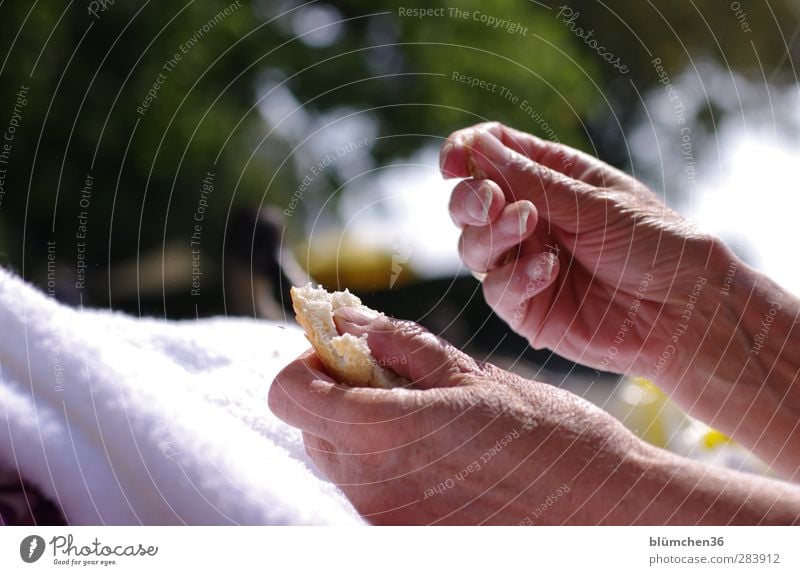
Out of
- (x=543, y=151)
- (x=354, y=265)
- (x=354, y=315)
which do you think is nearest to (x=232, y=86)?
(x=354, y=265)

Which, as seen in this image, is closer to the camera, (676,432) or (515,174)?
(515,174)

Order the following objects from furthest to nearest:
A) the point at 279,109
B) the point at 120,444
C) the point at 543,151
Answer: the point at 279,109 < the point at 543,151 < the point at 120,444

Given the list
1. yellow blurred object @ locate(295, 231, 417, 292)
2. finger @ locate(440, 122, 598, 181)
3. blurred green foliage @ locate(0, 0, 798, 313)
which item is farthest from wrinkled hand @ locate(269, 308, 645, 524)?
blurred green foliage @ locate(0, 0, 798, 313)

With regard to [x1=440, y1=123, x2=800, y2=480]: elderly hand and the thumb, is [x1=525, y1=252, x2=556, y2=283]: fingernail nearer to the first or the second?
[x1=440, y1=123, x2=800, y2=480]: elderly hand

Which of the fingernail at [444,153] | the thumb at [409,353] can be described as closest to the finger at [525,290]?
the fingernail at [444,153]
